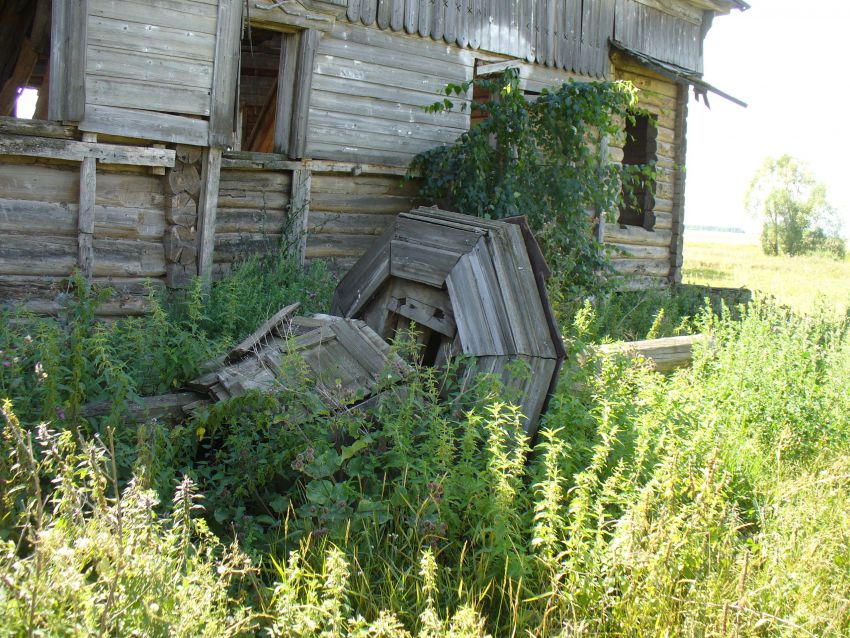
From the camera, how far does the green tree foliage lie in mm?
36969

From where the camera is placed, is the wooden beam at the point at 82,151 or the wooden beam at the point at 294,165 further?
the wooden beam at the point at 294,165

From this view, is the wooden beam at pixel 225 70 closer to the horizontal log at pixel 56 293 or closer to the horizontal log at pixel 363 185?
the horizontal log at pixel 56 293

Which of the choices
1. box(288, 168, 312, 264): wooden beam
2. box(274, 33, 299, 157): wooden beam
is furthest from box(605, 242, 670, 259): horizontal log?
box(274, 33, 299, 157): wooden beam

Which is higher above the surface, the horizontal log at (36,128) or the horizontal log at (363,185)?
the horizontal log at (363,185)

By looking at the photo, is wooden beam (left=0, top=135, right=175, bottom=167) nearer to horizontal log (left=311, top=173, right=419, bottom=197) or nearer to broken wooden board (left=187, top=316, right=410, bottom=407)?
broken wooden board (left=187, top=316, right=410, bottom=407)

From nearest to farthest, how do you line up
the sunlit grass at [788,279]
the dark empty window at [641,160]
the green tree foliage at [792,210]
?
the dark empty window at [641,160] < the sunlit grass at [788,279] < the green tree foliage at [792,210]

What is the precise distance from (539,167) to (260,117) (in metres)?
5.67

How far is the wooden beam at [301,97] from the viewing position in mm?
8586

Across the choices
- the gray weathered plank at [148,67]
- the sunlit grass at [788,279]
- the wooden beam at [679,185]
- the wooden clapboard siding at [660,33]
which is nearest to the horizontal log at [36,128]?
the gray weathered plank at [148,67]

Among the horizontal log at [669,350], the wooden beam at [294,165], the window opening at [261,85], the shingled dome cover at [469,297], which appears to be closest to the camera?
the shingled dome cover at [469,297]

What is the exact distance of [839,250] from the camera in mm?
34375

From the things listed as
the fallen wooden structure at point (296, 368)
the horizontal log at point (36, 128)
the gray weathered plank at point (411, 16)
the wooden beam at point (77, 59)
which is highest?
the gray weathered plank at point (411, 16)

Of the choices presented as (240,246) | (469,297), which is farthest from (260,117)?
(469,297)

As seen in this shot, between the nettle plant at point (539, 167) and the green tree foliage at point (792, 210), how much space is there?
29671mm
